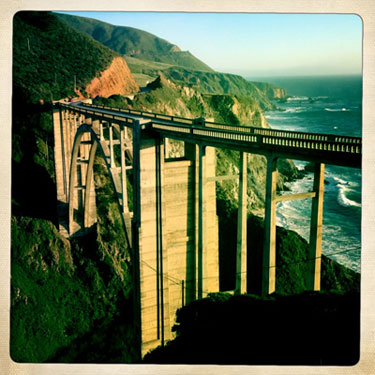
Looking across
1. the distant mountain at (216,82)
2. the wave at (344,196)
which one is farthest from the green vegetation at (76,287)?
the distant mountain at (216,82)

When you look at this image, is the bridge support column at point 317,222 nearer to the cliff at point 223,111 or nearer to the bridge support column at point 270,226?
the bridge support column at point 270,226

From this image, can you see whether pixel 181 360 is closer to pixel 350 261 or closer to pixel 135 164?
pixel 135 164

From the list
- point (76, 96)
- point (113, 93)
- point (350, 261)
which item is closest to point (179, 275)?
point (350, 261)

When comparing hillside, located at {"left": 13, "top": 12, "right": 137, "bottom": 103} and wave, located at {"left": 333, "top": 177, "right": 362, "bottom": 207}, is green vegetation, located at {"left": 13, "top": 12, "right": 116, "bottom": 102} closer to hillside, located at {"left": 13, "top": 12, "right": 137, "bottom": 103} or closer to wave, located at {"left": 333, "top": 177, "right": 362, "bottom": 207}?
hillside, located at {"left": 13, "top": 12, "right": 137, "bottom": 103}

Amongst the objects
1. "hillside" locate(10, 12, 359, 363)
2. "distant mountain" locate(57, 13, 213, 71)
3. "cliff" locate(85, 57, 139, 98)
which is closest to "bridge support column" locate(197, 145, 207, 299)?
"hillside" locate(10, 12, 359, 363)

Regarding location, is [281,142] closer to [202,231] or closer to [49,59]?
[202,231]

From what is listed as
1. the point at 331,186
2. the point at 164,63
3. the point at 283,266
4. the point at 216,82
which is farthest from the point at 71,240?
the point at 164,63
